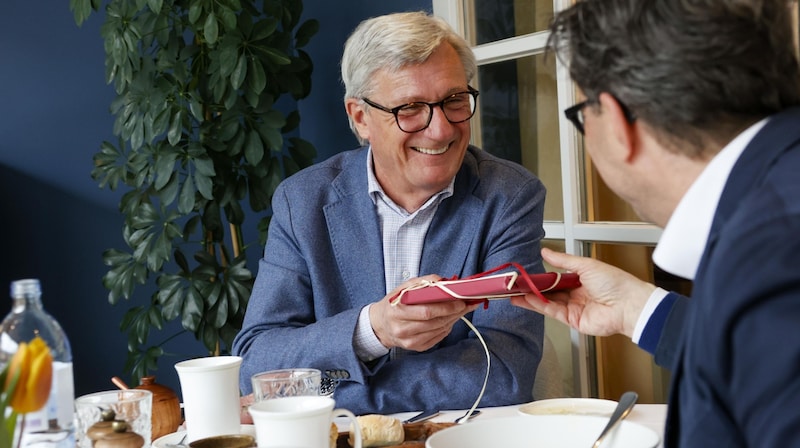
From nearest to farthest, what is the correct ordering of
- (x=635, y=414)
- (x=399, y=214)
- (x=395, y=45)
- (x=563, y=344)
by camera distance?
(x=635, y=414) < (x=395, y=45) < (x=399, y=214) < (x=563, y=344)

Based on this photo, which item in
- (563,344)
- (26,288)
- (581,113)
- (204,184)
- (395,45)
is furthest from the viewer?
(204,184)

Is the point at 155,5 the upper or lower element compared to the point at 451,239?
upper

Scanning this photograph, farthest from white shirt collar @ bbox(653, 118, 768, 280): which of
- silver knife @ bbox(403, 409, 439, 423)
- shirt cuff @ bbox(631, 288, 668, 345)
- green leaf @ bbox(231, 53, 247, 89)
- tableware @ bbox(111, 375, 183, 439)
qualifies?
green leaf @ bbox(231, 53, 247, 89)

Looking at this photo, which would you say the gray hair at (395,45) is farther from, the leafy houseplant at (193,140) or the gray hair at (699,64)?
the gray hair at (699,64)

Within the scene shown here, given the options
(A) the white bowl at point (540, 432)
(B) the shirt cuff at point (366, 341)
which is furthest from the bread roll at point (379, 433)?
(B) the shirt cuff at point (366, 341)

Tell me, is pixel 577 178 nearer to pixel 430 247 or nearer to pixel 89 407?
pixel 430 247

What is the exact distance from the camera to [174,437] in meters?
1.49

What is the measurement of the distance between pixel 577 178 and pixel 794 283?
2110 millimetres

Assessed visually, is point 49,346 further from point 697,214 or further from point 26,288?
point 697,214

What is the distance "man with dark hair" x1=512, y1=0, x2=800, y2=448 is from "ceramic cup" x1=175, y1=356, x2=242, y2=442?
2.17 feet

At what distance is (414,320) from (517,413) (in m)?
0.25

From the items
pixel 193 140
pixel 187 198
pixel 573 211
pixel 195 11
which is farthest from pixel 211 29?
pixel 573 211

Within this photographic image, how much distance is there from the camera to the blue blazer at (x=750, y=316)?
679 mm

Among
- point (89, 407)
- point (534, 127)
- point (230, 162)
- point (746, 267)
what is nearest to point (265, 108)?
point (230, 162)
